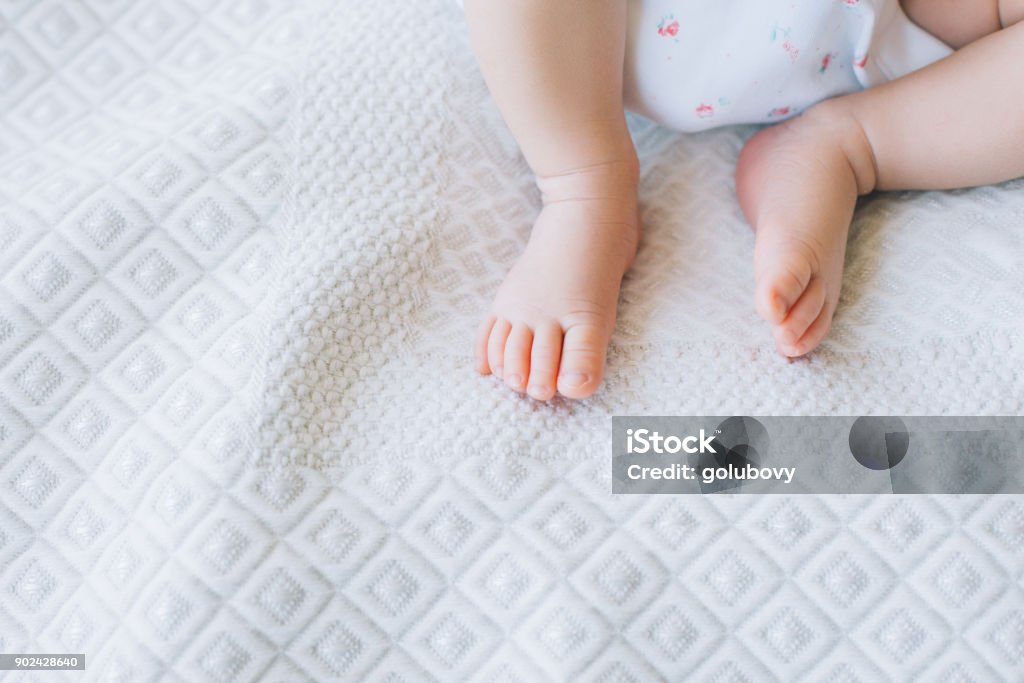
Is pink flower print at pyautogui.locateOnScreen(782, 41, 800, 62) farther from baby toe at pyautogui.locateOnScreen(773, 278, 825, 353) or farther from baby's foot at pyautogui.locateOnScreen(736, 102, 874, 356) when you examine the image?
baby toe at pyautogui.locateOnScreen(773, 278, 825, 353)

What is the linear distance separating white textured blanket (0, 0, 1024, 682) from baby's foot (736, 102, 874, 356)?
0.03 metres

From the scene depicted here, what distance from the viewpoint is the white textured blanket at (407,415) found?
1.93 ft

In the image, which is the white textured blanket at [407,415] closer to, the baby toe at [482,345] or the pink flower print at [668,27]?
the baby toe at [482,345]

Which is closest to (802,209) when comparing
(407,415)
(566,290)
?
(566,290)

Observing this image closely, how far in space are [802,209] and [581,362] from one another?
225 mm

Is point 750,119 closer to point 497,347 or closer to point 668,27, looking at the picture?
point 668,27

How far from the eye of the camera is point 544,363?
62 centimetres

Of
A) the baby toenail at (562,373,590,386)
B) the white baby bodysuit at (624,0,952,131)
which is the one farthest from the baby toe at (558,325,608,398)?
the white baby bodysuit at (624,0,952,131)

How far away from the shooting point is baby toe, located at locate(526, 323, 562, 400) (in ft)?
2.02

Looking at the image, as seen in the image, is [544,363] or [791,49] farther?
[791,49]

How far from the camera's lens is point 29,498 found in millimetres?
637

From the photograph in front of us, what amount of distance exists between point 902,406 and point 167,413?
528 mm

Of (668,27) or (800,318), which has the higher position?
(668,27)

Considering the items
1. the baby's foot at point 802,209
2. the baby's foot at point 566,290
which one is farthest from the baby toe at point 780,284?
the baby's foot at point 566,290
